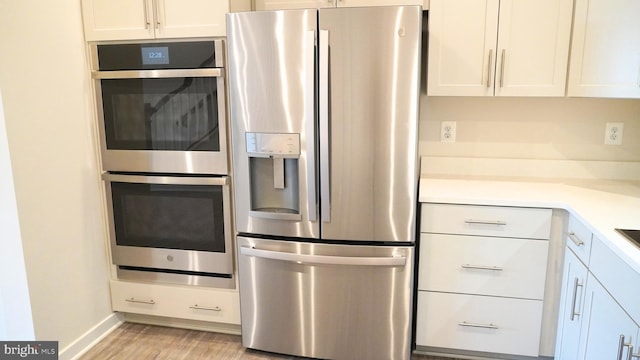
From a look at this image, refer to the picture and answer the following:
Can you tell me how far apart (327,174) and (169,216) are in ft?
3.17

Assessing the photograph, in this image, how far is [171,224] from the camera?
2.41m

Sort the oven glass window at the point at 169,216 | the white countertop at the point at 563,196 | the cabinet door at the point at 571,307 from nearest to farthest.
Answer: the white countertop at the point at 563,196 → the cabinet door at the point at 571,307 → the oven glass window at the point at 169,216

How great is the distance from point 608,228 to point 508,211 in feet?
1.53

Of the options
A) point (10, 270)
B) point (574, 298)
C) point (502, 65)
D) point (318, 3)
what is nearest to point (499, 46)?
point (502, 65)

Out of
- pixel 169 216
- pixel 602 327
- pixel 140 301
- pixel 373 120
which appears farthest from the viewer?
pixel 140 301

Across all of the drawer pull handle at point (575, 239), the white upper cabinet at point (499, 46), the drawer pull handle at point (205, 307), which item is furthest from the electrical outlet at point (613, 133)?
the drawer pull handle at point (205, 307)

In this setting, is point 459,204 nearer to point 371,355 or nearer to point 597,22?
point 371,355

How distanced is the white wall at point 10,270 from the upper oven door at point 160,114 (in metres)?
0.55

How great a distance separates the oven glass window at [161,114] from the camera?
2230mm

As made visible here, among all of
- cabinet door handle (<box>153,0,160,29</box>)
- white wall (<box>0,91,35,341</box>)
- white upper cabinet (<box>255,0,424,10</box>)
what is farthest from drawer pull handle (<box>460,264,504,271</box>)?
white wall (<box>0,91,35,341</box>)

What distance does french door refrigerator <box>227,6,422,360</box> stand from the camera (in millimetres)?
1914

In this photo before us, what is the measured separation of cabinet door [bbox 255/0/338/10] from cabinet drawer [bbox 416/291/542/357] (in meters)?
1.57

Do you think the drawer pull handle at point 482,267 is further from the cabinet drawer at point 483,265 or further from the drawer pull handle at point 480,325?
the drawer pull handle at point 480,325

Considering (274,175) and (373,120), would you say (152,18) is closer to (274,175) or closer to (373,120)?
(274,175)
